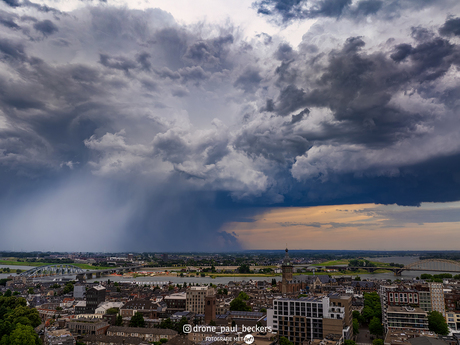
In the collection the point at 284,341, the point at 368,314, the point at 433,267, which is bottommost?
the point at 284,341

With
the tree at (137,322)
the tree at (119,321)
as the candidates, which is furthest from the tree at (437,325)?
the tree at (119,321)

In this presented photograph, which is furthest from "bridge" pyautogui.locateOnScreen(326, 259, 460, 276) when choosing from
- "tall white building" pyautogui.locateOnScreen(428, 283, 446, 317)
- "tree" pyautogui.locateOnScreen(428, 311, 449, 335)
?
"tree" pyautogui.locateOnScreen(428, 311, 449, 335)

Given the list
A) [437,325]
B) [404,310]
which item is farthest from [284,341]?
[437,325]

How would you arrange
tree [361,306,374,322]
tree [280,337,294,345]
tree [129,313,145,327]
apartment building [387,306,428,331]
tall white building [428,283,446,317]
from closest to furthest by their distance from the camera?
tree [280,337,294,345] → apartment building [387,306,428,331] → tree [129,313,145,327] → tall white building [428,283,446,317] → tree [361,306,374,322]

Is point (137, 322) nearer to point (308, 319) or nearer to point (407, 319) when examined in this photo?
point (308, 319)

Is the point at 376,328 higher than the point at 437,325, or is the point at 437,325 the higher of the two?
the point at 437,325

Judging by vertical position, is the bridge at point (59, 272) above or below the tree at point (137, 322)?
below

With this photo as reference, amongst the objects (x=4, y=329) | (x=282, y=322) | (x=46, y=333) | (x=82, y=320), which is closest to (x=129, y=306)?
(x=82, y=320)

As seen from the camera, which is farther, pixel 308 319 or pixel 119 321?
pixel 119 321

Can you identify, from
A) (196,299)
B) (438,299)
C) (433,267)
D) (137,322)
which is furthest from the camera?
(433,267)

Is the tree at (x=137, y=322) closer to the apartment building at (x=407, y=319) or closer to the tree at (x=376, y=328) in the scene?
the tree at (x=376, y=328)

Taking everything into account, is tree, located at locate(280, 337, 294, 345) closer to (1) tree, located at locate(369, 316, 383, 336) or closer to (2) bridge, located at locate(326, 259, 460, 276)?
A: (1) tree, located at locate(369, 316, 383, 336)

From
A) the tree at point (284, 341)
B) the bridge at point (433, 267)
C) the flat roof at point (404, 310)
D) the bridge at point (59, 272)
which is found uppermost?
the flat roof at point (404, 310)
